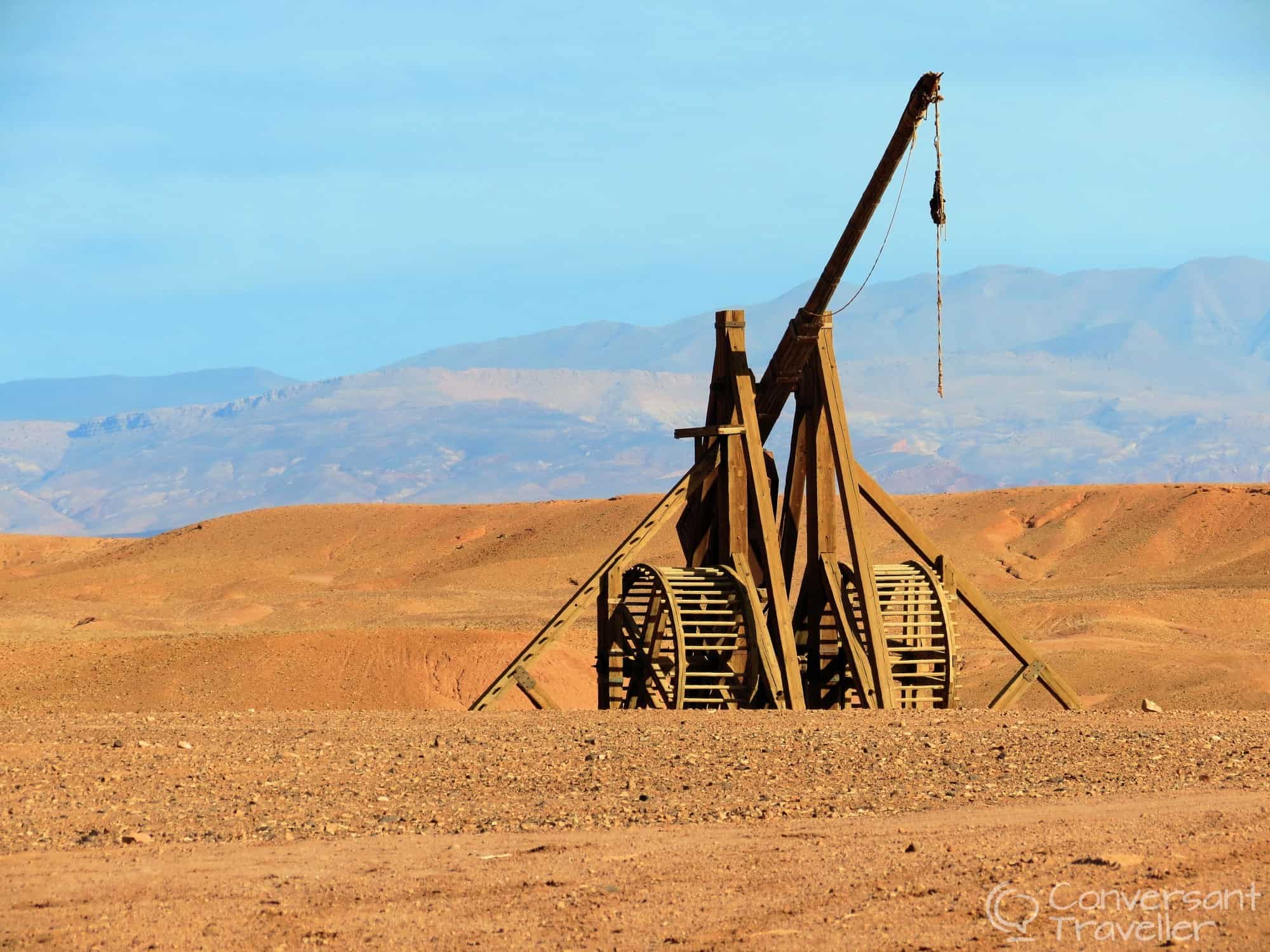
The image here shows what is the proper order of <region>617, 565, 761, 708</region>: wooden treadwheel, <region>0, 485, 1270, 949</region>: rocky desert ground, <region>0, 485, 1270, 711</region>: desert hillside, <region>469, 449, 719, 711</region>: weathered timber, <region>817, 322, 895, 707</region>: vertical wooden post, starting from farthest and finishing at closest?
<region>0, 485, 1270, 711</region>: desert hillside → <region>469, 449, 719, 711</region>: weathered timber → <region>617, 565, 761, 708</region>: wooden treadwheel → <region>817, 322, 895, 707</region>: vertical wooden post → <region>0, 485, 1270, 949</region>: rocky desert ground

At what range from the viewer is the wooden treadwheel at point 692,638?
16641 millimetres

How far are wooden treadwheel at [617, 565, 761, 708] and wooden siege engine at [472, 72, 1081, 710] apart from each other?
0.02 m

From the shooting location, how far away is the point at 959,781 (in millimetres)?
11078

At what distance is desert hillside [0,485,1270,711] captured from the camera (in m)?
25.2

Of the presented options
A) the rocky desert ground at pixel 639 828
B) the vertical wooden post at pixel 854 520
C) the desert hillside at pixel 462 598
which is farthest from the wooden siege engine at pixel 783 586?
the desert hillside at pixel 462 598

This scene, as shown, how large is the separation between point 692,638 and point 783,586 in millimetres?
1326

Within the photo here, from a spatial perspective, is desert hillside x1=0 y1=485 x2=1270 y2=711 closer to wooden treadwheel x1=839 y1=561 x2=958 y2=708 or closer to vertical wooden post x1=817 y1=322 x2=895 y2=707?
wooden treadwheel x1=839 y1=561 x2=958 y2=708

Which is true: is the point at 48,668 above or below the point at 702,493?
below

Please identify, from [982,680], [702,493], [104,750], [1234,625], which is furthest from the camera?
[1234,625]

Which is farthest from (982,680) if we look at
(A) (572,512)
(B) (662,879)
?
(A) (572,512)

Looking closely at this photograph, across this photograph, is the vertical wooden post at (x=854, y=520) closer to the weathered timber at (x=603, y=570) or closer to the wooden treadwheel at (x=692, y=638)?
the wooden treadwheel at (x=692, y=638)

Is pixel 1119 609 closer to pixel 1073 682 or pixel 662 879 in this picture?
pixel 1073 682

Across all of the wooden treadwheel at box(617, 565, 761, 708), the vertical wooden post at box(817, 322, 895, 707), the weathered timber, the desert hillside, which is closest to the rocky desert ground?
the vertical wooden post at box(817, 322, 895, 707)

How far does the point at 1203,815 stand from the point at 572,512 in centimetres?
5218
